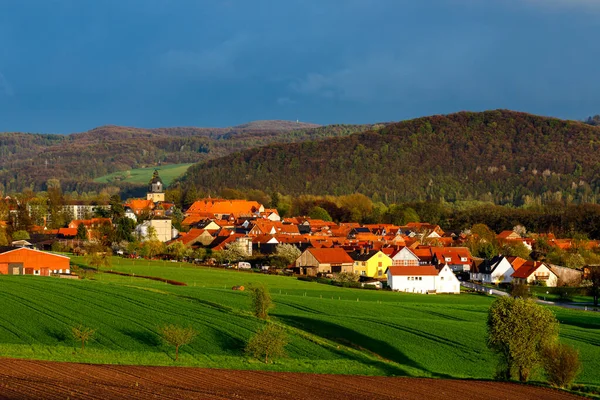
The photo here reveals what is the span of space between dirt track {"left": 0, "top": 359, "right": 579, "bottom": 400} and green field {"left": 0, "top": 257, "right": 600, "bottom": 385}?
2.11 meters

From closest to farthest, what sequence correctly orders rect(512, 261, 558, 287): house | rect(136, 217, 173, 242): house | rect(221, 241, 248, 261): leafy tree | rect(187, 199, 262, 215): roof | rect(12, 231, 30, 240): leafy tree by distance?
rect(512, 261, 558, 287): house → rect(221, 241, 248, 261): leafy tree → rect(12, 231, 30, 240): leafy tree → rect(136, 217, 173, 242): house → rect(187, 199, 262, 215): roof

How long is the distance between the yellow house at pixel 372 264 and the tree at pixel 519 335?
4307 centimetres

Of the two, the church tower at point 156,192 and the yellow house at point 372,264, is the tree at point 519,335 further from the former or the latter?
the church tower at point 156,192

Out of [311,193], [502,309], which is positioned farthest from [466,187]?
[502,309]

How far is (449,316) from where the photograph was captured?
1849 inches

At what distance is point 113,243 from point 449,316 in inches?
1959

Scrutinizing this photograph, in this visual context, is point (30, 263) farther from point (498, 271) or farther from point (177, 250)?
point (498, 271)

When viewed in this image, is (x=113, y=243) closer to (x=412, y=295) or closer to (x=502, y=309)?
(x=412, y=295)

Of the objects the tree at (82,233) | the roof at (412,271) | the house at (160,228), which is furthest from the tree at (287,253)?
the tree at (82,233)

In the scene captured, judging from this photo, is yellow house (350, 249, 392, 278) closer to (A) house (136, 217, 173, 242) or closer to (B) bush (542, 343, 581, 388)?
(A) house (136, 217, 173, 242)

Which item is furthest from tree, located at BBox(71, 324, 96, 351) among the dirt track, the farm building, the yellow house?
the yellow house

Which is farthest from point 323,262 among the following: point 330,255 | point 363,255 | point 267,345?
point 267,345

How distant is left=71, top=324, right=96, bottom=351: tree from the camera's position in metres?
32.0

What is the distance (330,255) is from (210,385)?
5214 centimetres
